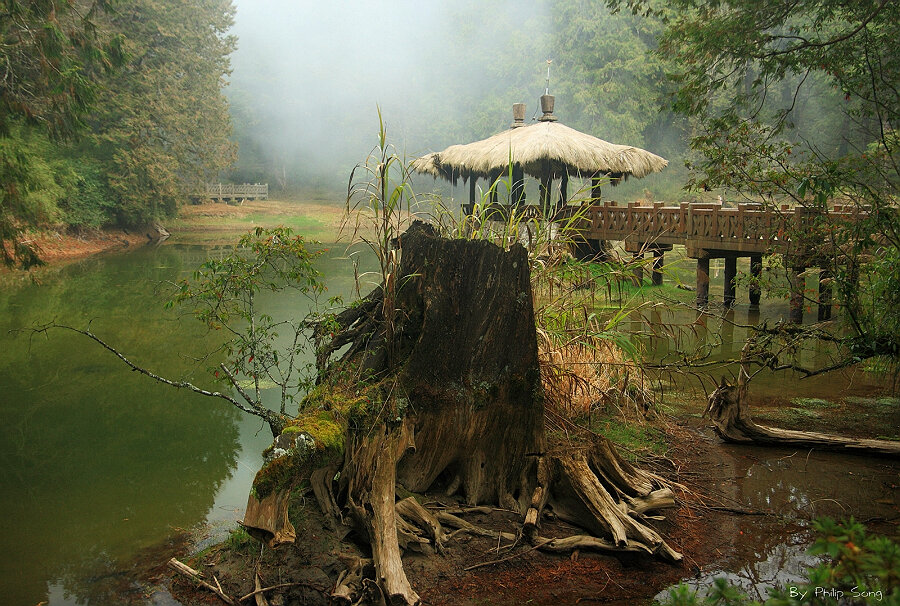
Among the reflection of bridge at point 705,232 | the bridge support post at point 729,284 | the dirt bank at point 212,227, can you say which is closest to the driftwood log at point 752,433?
the reflection of bridge at point 705,232

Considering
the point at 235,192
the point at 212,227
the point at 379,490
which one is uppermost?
the point at 235,192

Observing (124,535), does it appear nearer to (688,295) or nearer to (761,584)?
(761,584)

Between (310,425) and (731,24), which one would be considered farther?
(731,24)

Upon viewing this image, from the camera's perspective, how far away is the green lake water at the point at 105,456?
4004 mm

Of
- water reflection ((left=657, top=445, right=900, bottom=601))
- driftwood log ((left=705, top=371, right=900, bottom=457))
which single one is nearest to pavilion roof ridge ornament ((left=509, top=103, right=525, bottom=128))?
driftwood log ((left=705, top=371, right=900, bottom=457))

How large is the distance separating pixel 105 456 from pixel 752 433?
4730mm

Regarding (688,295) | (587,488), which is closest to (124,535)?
(587,488)

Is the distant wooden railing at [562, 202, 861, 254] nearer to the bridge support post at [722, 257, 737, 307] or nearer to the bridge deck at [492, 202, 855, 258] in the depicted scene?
the bridge deck at [492, 202, 855, 258]

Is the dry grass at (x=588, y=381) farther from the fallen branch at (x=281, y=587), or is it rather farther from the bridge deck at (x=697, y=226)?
the bridge deck at (x=697, y=226)

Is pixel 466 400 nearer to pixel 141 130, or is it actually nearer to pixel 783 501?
pixel 783 501

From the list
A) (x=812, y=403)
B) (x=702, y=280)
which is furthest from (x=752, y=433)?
(x=702, y=280)

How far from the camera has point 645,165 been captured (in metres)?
14.6

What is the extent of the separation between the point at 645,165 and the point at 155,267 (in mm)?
10747

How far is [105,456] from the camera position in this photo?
18.5ft
